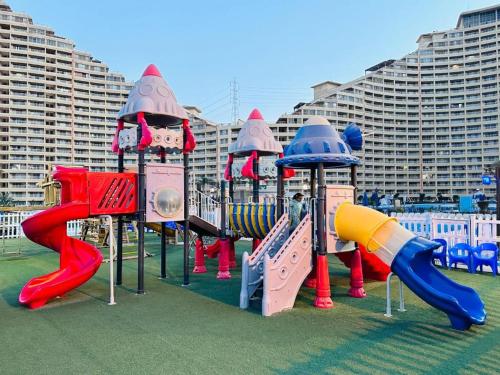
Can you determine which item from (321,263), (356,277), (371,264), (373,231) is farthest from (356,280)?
(373,231)

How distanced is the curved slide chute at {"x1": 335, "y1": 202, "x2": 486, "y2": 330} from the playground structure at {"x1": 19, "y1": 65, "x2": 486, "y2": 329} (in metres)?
0.02

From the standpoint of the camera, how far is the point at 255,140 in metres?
13.6

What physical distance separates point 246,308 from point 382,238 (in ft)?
10.5

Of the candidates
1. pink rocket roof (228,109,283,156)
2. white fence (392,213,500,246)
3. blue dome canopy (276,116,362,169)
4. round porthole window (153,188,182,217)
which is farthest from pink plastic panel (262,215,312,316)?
white fence (392,213,500,246)

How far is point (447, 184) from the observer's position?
79.2m

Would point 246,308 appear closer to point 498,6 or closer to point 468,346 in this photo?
Result: point 468,346

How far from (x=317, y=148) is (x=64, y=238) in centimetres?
642

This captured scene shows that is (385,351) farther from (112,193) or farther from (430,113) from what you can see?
(430,113)

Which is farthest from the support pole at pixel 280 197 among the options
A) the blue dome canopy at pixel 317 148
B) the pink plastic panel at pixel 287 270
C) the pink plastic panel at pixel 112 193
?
the pink plastic panel at pixel 112 193

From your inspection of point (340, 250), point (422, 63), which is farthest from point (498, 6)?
point (340, 250)

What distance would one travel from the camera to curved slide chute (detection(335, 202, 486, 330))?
6.24 meters

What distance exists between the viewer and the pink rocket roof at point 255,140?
13547mm

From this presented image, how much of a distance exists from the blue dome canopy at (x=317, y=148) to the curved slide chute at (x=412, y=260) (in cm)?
113

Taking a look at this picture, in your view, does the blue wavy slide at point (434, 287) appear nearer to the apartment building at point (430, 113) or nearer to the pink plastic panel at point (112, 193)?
the pink plastic panel at point (112, 193)
